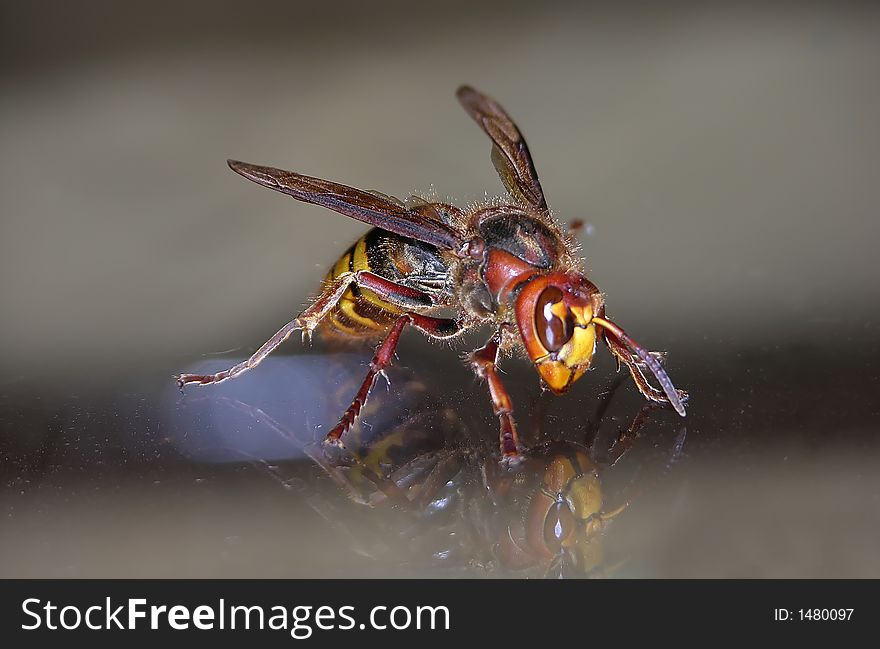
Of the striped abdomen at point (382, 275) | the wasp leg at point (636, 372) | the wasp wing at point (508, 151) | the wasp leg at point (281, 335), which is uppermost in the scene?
the wasp wing at point (508, 151)

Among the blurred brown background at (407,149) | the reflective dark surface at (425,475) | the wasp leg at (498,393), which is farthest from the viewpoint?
the blurred brown background at (407,149)

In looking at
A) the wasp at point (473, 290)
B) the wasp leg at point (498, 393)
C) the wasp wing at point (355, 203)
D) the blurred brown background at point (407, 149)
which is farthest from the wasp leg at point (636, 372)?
the wasp wing at point (355, 203)

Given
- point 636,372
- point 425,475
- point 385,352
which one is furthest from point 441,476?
point 636,372

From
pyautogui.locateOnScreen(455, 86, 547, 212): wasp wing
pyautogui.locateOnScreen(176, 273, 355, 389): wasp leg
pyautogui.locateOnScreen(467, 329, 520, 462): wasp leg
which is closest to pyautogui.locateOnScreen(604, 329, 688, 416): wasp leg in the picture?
pyautogui.locateOnScreen(467, 329, 520, 462): wasp leg

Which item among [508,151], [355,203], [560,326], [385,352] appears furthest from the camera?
[508,151]

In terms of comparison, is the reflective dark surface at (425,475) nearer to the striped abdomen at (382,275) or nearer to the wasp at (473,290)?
the wasp at (473,290)

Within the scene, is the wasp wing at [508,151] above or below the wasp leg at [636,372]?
above

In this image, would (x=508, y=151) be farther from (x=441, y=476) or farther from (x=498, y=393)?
(x=441, y=476)
